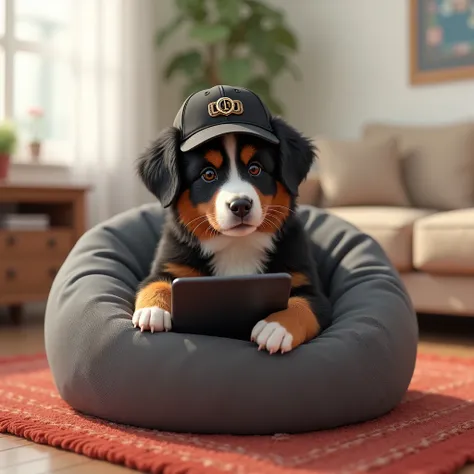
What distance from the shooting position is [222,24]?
4973 millimetres

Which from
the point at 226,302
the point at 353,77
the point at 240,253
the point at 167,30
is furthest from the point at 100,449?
the point at 353,77

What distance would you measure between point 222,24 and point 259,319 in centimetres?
349

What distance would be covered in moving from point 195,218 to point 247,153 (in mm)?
220

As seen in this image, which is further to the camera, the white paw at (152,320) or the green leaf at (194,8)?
the green leaf at (194,8)

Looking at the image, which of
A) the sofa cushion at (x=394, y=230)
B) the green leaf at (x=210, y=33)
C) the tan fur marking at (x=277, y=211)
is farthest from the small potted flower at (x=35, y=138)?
the tan fur marking at (x=277, y=211)

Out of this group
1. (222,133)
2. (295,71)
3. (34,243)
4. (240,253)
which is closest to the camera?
(222,133)

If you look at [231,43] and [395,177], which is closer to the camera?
[395,177]

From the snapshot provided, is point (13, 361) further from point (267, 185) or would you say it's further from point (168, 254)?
point (267, 185)

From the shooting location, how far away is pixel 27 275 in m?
4.01

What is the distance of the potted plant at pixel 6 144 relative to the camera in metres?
4.08

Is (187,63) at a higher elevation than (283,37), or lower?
lower

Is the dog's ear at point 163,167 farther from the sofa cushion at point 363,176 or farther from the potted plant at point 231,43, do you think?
the potted plant at point 231,43

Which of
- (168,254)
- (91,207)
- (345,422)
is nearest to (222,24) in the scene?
(91,207)

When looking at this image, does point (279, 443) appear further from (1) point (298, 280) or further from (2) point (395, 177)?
(2) point (395, 177)
